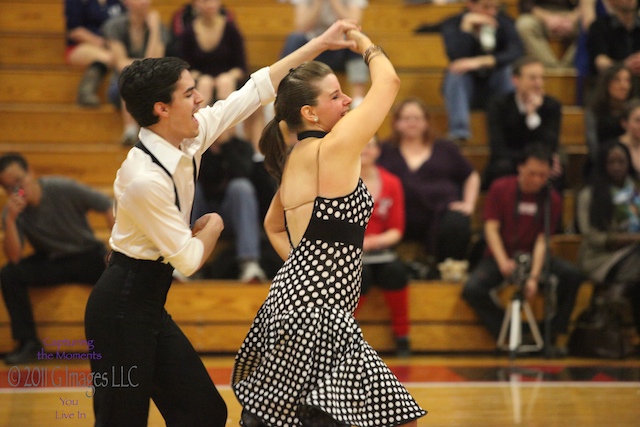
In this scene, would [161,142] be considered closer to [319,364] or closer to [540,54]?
[319,364]

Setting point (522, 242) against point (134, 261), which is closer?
point (134, 261)

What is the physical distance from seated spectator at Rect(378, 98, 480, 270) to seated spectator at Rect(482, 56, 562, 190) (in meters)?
0.38

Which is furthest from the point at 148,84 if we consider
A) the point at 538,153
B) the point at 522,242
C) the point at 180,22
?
the point at 180,22

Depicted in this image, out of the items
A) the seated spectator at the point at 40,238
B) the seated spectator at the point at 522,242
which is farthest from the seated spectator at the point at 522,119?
the seated spectator at the point at 40,238

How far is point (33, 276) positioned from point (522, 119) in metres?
3.80

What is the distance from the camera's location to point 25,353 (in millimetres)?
5605

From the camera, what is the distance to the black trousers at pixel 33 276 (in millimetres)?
5688

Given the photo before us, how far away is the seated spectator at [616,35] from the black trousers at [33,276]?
453 cm

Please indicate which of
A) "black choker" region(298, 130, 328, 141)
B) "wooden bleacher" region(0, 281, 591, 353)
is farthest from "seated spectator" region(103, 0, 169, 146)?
"black choker" region(298, 130, 328, 141)

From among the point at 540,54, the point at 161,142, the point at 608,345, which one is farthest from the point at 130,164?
the point at 540,54

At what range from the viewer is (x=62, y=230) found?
19.0 feet

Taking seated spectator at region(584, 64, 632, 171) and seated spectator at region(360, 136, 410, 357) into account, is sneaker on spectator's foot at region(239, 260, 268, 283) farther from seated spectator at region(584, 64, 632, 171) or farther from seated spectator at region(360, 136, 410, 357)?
seated spectator at region(584, 64, 632, 171)

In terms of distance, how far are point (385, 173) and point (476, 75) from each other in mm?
1761

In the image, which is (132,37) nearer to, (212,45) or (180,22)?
(180,22)
